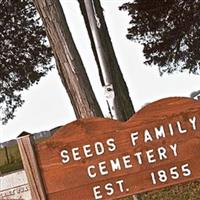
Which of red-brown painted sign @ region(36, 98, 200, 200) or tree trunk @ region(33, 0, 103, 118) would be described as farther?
tree trunk @ region(33, 0, 103, 118)

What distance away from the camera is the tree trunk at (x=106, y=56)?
6543 millimetres

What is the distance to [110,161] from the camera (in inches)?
154

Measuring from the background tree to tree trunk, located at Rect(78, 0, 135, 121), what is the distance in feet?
6.44

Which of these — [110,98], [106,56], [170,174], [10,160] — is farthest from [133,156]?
[10,160]

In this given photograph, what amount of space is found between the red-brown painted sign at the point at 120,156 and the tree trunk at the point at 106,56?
2.36m

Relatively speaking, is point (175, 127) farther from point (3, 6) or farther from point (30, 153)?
point (3, 6)

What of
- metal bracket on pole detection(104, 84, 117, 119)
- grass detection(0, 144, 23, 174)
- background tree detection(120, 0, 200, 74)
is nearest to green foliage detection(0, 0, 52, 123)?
grass detection(0, 144, 23, 174)

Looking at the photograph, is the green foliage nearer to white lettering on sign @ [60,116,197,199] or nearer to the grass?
the grass

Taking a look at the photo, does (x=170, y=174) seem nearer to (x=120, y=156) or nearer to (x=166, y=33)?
(x=120, y=156)

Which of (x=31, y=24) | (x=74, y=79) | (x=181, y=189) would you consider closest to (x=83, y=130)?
(x=74, y=79)

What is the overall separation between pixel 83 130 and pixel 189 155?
27.4 inches

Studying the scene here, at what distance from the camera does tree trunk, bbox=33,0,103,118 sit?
689 cm

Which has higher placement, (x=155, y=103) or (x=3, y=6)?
(x=3, y=6)

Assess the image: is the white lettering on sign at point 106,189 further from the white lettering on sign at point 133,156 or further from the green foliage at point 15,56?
the green foliage at point 15,56
